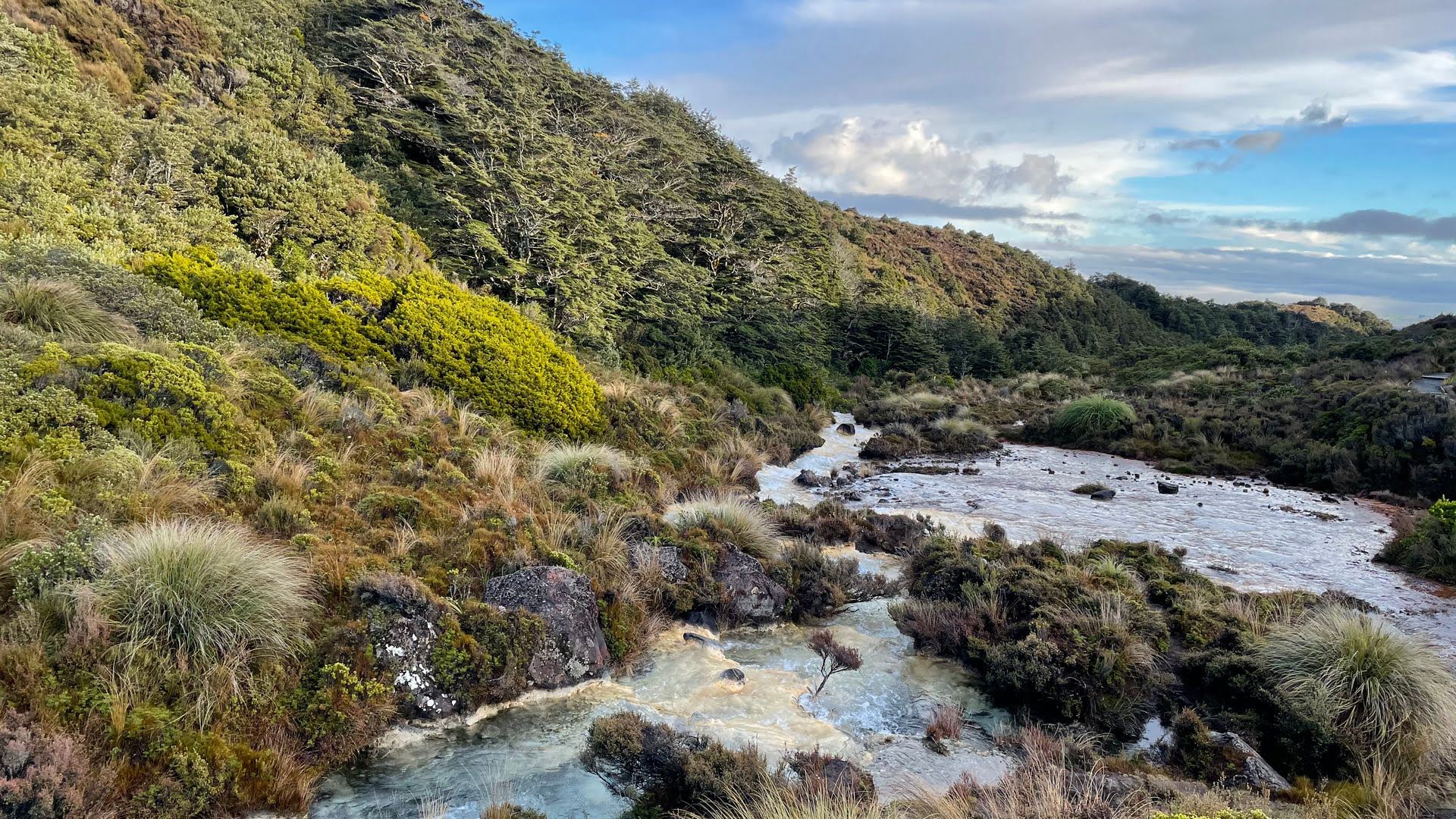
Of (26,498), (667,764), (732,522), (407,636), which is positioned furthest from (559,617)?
(26,498)

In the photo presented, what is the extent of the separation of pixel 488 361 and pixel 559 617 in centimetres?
682

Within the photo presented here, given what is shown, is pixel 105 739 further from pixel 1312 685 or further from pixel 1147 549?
pixel 1147 549

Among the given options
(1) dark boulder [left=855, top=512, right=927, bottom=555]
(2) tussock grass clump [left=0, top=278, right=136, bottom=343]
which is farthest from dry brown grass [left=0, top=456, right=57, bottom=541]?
(1) dark boulder [left=855, top=512, right=927, bottom=555]

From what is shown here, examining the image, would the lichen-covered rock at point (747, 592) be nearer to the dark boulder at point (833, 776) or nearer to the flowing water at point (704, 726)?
the flowing water at point (704, 726)

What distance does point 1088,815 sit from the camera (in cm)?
372

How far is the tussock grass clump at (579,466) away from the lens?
29.4ft

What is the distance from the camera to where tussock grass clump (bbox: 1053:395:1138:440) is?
66.1 ft

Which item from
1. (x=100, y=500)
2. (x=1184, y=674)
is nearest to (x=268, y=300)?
(x=100, y=500)

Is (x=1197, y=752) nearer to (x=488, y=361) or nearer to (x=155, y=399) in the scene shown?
(x=155, y=399)

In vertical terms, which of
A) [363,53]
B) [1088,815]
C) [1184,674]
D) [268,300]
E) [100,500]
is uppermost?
[363,53]

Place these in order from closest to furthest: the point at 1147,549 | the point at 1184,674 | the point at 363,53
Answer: the point at 1184,674, the point at 1147,549, the point at 363,53

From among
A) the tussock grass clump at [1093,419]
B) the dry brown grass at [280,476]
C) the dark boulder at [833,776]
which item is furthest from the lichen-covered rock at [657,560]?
the tussock grass clump at [1093,419]

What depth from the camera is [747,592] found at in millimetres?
7359

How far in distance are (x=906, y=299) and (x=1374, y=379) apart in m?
22.4
